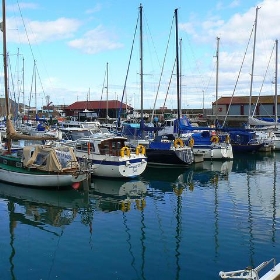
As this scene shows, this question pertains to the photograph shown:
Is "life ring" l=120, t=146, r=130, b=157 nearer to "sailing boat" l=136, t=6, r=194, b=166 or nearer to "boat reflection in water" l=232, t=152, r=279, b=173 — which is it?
"sailing boat" l=136, t=6, r=194, b=166

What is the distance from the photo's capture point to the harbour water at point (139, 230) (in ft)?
36.8

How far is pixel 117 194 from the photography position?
21172 millimetres

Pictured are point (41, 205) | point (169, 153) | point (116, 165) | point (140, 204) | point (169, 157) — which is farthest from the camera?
point (169, 157)

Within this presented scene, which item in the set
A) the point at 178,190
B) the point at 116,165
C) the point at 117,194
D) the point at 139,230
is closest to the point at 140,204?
the point at 117,194

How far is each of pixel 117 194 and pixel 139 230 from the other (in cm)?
664

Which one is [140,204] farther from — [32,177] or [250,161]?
[250,161]

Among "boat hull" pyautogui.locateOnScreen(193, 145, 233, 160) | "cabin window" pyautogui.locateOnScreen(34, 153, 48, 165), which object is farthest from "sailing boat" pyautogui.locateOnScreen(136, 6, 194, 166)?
"cabin window" pyautogui.locateOnScreen(34, 153, 48, 165)

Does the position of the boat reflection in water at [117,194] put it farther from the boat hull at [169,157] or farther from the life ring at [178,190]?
the boat hull at [169,157]

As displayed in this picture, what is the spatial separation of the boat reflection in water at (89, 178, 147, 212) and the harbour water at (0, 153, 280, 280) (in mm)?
52

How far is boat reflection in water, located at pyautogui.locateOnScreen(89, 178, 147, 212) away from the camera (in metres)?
18.7

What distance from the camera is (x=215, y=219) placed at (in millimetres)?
15977

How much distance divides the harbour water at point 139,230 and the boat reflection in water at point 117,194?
0.05 metres

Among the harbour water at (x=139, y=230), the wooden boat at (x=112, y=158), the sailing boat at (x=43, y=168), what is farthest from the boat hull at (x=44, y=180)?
the wooden boat at (x=112, y=158)

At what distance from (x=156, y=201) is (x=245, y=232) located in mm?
6246
